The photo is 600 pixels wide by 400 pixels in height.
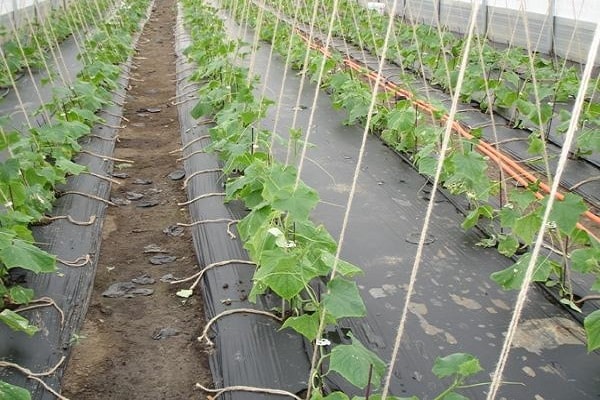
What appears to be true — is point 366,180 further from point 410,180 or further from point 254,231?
point 254,231

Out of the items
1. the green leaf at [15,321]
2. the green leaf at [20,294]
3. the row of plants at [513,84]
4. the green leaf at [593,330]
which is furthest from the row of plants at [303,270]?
the row of plants at [513,84]

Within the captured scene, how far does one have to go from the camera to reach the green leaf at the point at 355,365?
1.94 meters

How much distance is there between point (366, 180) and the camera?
4.66 metres

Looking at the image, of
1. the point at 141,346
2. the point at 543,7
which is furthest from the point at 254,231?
the point at 543,7

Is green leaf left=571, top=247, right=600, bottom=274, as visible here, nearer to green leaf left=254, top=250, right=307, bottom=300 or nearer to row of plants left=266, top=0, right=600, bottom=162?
row of plants left=266, top=0, right=600, bottom=162

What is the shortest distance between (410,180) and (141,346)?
8.44ft

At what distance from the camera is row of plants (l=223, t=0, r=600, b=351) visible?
278cm

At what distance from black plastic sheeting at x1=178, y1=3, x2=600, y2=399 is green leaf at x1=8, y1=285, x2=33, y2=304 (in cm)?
93

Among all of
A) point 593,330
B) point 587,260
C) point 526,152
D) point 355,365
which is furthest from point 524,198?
point 526,152

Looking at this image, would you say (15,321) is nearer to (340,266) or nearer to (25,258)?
(25,258)

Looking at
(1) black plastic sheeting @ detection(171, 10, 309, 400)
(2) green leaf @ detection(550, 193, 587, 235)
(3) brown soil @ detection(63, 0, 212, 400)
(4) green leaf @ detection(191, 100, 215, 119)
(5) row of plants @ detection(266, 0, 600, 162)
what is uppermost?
(5) row of plants @ detection(266, 0, 600, 162)

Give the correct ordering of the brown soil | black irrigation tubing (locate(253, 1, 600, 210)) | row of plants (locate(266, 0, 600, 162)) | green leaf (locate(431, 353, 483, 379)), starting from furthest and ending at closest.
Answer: black irrigation tubing (locate(253, 1, 600, 210)) → row of plants (locate(266, 0, 600, 162)) → the brown soil → green leaf (locate(431, 353, 483, 379))

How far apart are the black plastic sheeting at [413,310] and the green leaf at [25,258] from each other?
2.89 ft

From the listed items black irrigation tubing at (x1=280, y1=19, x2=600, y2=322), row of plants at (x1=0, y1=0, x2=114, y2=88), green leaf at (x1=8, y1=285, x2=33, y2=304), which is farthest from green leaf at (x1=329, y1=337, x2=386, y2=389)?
row of plants at (x1=0, y1=0, x2=114, y2=88)
